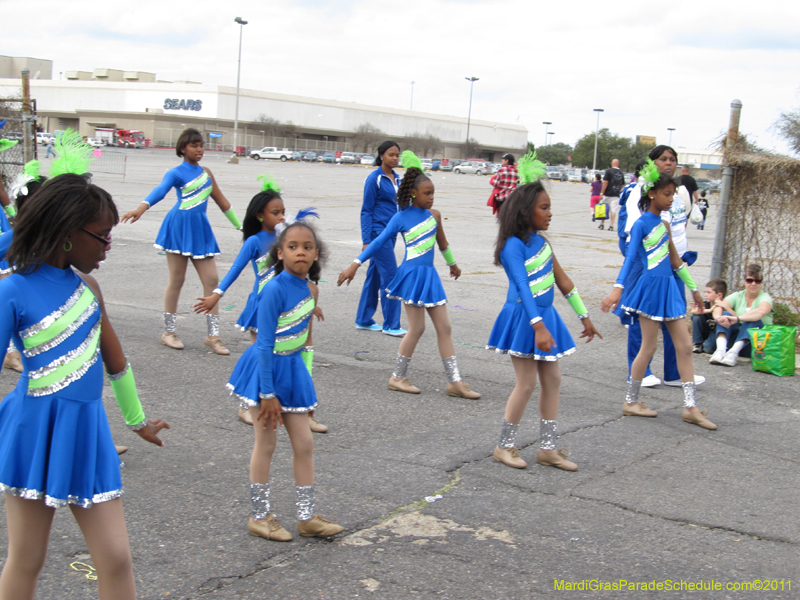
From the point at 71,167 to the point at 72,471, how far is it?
1275mm

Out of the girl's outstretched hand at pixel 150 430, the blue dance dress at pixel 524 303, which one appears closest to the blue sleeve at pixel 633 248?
the blue dance dress at pixel 524 303

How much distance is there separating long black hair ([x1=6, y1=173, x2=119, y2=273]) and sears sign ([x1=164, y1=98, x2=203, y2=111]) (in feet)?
296

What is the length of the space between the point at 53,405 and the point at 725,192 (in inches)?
314

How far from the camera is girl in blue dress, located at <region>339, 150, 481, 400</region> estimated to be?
6.36 meters

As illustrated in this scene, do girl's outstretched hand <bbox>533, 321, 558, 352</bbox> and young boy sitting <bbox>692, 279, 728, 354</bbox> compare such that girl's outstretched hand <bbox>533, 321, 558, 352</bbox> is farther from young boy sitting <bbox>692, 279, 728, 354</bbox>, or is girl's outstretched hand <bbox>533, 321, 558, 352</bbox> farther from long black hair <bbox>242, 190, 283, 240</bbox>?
young boy sitting <bbox>692, 279, 728, 354</bbox>

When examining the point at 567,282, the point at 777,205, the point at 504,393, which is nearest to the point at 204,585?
the point at 567,282

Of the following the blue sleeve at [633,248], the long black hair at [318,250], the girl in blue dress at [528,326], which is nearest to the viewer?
the long black hair at [318,250]

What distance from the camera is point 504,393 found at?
21.5 feet

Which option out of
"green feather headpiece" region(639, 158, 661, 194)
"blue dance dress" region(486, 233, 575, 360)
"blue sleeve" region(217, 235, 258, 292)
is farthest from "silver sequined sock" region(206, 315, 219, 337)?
"green feather headpiece" region(639, 158, 661, 194)

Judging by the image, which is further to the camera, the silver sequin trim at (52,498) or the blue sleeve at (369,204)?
the blue sleeve at (369,204)

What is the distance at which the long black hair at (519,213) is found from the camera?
4.87 metres

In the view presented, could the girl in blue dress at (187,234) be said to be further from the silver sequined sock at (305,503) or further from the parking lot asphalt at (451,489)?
the silver sequined sock at (305,503)

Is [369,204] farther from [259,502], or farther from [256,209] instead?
[259,502]

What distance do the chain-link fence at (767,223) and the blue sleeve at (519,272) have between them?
16.1 feet
